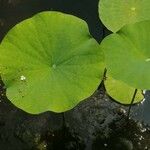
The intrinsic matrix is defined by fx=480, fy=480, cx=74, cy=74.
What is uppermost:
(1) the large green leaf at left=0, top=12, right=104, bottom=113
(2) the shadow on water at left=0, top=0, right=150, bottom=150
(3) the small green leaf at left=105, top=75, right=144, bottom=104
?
(1) the large green leaf at left=0, top=12, right=104, bottom=113

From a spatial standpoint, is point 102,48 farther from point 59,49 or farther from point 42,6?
point 42,6

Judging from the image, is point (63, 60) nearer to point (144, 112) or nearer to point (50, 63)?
point (50, 63)

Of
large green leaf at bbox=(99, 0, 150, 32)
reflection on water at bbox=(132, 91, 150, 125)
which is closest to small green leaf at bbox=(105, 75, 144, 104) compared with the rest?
reflection on water at bbox=(132, 91, 150, 125)

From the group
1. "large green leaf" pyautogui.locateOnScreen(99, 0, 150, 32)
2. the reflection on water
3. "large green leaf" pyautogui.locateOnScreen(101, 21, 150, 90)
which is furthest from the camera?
the reflection on water

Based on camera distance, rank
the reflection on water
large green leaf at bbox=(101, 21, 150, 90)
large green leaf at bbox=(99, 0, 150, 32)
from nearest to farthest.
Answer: large green leaf at bbox=(101, 21, 150, 90), large green leaf at bbox=(99, 0, 150, 32), the reflection on water

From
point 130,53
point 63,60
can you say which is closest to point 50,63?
point 63,60

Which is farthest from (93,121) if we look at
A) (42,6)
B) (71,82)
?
(42,6)

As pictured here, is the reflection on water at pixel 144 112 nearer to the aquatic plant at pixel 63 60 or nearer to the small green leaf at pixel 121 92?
the small green leaf at pixel 121 92

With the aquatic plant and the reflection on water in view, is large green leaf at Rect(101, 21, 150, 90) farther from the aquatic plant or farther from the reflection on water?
the reflection on water
